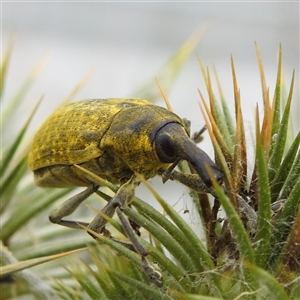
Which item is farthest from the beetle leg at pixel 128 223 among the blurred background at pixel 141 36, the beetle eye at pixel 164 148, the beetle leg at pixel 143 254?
the blurred background at pixel 141 36

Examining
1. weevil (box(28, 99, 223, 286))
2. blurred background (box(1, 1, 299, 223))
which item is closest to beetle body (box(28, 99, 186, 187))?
weevil (box(28, 99, 223, 286))

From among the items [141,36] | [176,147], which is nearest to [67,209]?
[176,147]

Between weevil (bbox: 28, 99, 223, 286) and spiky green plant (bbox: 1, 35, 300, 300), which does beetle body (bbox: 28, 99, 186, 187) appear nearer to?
weevil (bbox: 28, 99, 223, 286)

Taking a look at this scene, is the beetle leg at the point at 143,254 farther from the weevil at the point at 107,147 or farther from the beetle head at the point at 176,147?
the beetle head at the point at 176,147

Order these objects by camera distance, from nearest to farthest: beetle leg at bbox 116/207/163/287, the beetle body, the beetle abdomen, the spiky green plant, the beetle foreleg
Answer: the spiky green plant
beetle leg at bbox 116/207/163/287
the beetle foreleg
the beetle body
the beetle abdomen

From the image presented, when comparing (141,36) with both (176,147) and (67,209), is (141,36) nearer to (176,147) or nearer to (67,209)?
(67,209)

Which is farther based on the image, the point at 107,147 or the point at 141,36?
the point at 141,36

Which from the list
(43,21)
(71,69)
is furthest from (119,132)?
(43,21)
